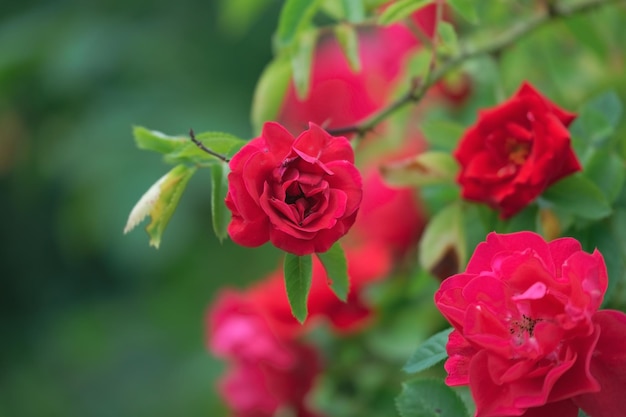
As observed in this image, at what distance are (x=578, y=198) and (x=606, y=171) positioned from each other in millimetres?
34

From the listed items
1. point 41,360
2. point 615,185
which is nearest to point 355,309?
point 615,185

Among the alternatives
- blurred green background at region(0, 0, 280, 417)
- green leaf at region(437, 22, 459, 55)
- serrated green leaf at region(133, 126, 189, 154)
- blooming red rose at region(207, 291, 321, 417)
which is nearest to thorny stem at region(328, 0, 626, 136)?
green leaf at region(437, 22, 459, 55)

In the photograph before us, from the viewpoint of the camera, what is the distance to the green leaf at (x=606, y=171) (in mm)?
518

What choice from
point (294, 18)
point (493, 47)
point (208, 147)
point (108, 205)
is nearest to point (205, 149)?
point (208, 147)

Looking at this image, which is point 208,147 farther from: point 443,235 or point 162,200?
point 443,235

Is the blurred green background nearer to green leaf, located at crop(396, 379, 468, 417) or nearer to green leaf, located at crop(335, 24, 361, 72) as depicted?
green leaf, located at crop(335, 24, 361, 72)

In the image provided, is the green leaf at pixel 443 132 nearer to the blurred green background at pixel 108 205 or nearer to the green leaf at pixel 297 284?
→ the green leaf at pixel 297 284

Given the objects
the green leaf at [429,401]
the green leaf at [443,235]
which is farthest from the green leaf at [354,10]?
the green leaf at [429,401]

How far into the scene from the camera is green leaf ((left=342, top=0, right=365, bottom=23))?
563 millimetres

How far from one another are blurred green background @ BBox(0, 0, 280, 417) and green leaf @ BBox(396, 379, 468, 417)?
800 mm

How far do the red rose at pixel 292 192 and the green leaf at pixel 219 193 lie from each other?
0.05 meters

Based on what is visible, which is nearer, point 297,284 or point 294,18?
point 297,284

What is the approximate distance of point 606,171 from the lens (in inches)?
20.7

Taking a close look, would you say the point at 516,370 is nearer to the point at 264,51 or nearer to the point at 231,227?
the point at 231,227
